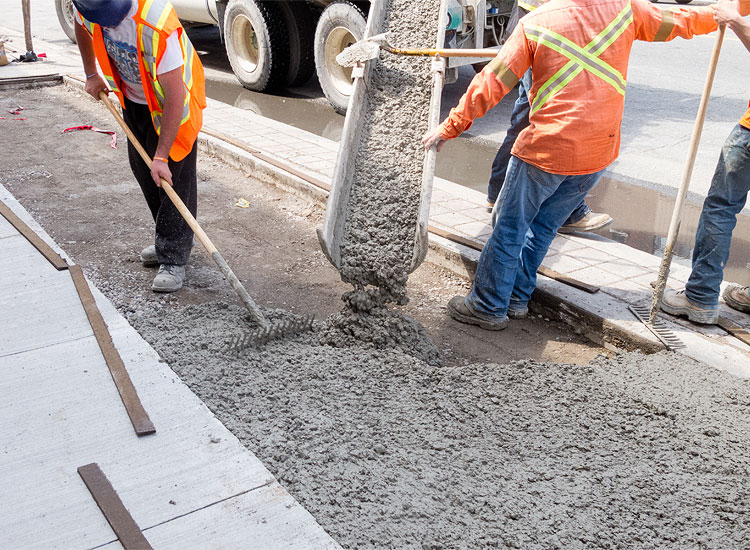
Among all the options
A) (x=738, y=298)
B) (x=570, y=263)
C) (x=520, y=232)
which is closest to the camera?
(x=520, y=232)

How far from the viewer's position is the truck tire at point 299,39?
884 centimetres

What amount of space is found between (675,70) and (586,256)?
6937 millimetres

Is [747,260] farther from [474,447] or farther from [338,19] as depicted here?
[338,19]

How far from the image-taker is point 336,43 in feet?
26.8

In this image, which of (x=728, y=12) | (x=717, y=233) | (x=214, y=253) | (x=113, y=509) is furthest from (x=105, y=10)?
(x=717, y=233)

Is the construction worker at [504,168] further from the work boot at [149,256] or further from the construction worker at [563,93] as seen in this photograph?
the work boot at [149,256]

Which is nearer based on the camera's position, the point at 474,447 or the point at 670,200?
the point at 474,447

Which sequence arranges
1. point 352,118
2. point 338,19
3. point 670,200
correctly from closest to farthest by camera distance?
point 352,118 < point 670,200 < point 338,19

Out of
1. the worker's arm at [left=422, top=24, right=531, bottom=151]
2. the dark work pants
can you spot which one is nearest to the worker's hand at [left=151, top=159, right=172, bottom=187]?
the dark work pants

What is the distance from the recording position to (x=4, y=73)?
9883 mm

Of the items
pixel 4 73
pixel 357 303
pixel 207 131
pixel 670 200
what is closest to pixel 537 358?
pixel 357 303

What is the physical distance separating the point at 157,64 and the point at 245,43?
21.3 ft

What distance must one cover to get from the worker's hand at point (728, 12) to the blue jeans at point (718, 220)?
60 cm

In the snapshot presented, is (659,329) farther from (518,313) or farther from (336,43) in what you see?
(336,43)
